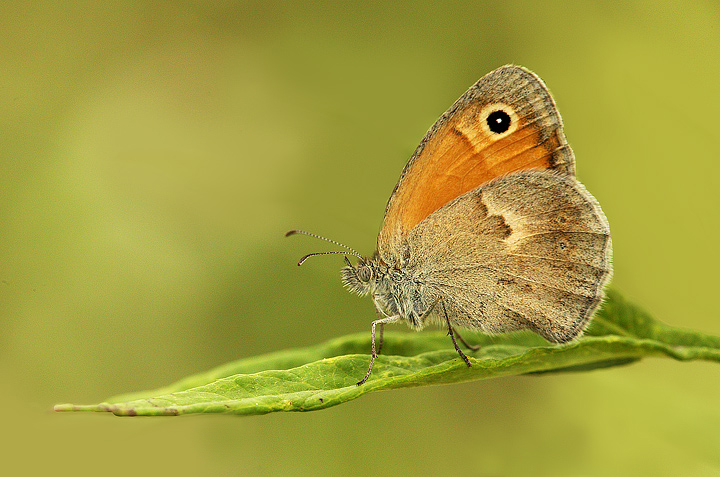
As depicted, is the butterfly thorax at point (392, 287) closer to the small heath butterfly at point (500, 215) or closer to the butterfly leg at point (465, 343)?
the small heath butterfly at point (500, 215)

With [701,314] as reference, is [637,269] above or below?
above

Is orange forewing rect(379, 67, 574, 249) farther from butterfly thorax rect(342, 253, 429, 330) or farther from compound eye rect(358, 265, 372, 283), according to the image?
compound eye rect(358, 265, 372, 283)

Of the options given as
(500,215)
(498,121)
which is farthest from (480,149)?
(500,215)

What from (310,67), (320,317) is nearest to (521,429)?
(320,317)

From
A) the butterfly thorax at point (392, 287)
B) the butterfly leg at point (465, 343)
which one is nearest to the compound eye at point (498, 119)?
the butterfly thorax at point (392, 287)

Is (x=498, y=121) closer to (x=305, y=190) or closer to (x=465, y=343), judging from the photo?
(x=465, y=343)

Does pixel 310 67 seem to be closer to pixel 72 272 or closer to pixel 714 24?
pixel 72 272
